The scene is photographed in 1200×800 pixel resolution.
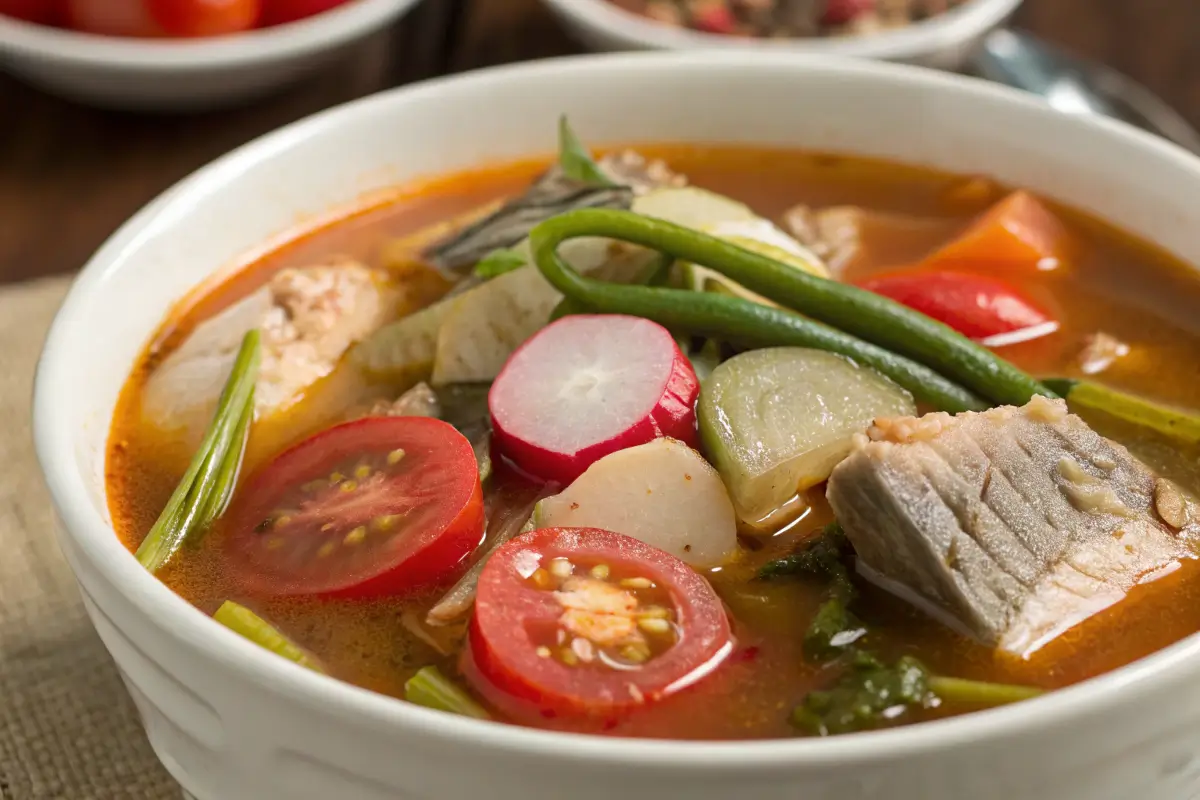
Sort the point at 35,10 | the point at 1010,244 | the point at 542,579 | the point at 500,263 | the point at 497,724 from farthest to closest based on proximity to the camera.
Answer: the point at 35,10
the point at 1010,244
the point at 500,263
the point at 542,579
the point at 497,724

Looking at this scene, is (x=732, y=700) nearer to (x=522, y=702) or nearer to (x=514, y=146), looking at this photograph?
(x=522, y=702)

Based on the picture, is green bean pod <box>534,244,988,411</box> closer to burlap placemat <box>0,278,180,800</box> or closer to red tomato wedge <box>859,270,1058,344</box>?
red tomato wedge <box>859,270,1058,344</box>

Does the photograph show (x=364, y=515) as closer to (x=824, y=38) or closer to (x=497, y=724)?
(x=497, y=724)

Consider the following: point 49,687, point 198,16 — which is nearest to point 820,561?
point 49,687

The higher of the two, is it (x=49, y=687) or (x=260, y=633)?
(x=260, y=633)

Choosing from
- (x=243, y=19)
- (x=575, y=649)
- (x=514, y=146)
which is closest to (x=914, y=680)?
(x=575, y=649)

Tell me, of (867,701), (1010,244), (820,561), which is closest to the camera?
(867,701)

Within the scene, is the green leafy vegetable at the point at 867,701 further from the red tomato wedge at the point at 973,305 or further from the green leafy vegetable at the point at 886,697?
the red tomato wedge at the point at 973,305
